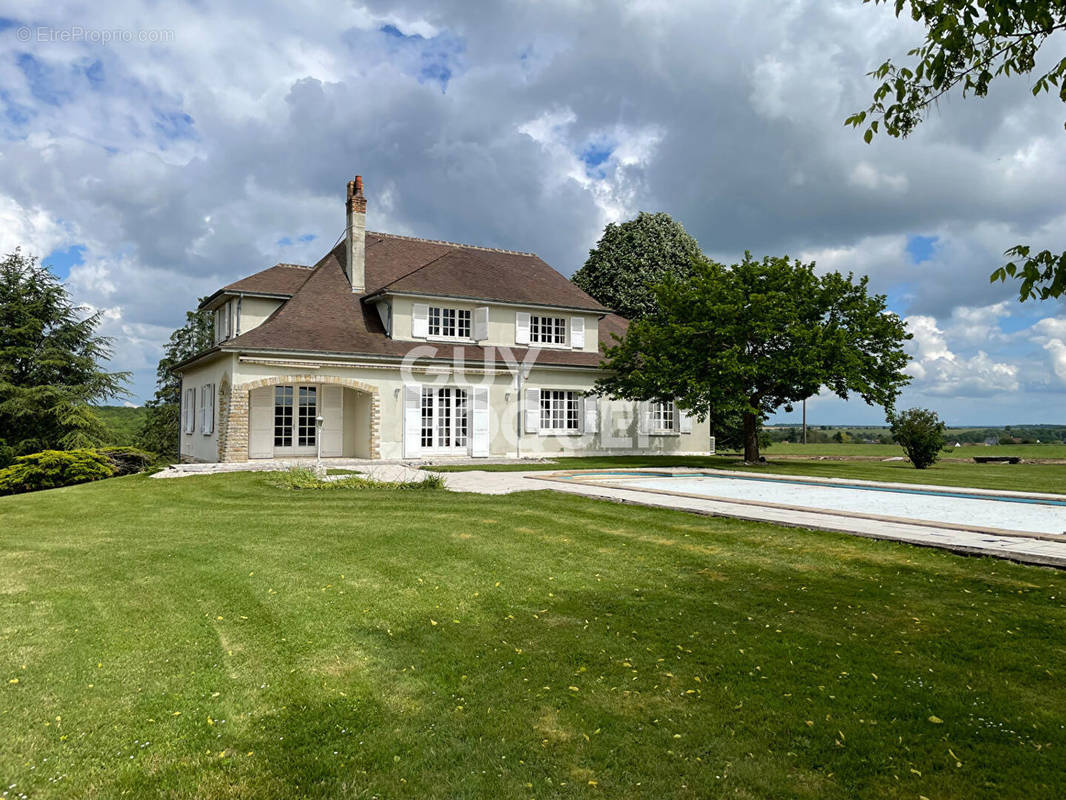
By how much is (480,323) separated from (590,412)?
5142mm

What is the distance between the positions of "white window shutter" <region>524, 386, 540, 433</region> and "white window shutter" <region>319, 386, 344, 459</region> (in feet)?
20.3

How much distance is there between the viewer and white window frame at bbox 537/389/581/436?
79.0ft

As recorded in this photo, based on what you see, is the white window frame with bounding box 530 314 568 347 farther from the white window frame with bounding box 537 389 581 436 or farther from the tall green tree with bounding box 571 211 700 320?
the tall green tree with bounding box 571 211 700 320

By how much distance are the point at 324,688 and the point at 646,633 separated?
87.3 inches

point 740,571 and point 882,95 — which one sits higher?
point 882,95

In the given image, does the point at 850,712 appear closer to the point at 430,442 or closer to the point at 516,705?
the point at 516,705

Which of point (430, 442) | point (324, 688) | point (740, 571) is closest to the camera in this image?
point (324, 688)

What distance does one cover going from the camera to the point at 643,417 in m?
26.3

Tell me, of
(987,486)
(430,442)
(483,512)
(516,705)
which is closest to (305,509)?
(483,512)

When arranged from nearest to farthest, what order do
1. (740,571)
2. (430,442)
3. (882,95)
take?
1. (882,95)
2. (740,571)
3. (430,442)

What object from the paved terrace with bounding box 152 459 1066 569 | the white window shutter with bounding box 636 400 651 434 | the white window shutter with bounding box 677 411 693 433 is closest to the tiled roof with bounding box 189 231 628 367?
the white window shutter with bounding box 636 400 651 434

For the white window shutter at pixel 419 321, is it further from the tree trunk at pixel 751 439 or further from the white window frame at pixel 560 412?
the tree trunk at pixel 751 439

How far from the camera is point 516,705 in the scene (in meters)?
3.76

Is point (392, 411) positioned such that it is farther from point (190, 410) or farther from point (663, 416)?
point (663, 416)
